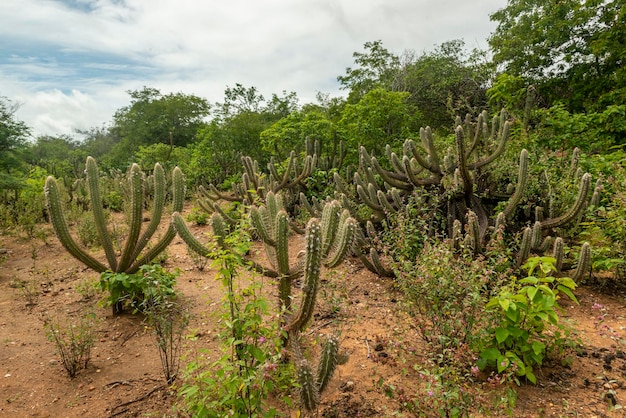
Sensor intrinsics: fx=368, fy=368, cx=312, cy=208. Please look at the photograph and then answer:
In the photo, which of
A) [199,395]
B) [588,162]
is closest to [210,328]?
[199,395]

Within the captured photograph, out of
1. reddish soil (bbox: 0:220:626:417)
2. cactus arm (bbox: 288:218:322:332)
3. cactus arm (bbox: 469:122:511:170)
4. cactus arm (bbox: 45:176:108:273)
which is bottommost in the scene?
reddish soil (bbox: 0:220:626:417)

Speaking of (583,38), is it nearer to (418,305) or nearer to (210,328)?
(418,305)

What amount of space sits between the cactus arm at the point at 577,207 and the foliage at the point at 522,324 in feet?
6.70

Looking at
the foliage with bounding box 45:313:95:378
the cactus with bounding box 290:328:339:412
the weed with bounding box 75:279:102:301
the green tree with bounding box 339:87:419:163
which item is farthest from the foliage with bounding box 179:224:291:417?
the green tree with bounding box 339:87:419:163

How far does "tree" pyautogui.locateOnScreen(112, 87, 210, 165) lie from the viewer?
2216cm

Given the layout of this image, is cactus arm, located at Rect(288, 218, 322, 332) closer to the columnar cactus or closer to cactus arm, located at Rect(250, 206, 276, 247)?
the columnar cactus

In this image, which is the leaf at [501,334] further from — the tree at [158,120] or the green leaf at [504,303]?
the tree at [158,120]

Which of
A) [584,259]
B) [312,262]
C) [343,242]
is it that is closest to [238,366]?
[312,262]

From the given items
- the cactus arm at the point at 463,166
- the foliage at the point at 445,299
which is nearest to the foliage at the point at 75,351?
the foliage at the point at 445,299

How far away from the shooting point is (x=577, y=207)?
14.5 ft

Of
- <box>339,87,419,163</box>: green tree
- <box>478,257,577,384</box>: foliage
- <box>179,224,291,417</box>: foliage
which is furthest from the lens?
<box>339,87,419,163</box>: green tree

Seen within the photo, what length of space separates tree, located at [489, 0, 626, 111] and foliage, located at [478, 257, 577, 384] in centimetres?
939

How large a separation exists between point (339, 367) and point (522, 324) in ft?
4.94

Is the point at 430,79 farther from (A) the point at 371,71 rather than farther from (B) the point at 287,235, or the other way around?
(B) the point at 287,235
